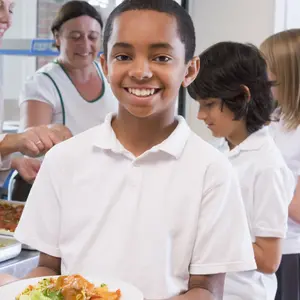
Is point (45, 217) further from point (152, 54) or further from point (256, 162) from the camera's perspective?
point (256, 162)

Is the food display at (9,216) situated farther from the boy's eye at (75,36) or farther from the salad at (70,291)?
the boy's eye at (75,36)

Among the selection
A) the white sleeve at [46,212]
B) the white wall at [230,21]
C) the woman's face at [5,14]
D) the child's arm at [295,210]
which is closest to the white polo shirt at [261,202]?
the child's arm at [295,210]

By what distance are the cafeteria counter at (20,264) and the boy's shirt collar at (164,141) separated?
42cm

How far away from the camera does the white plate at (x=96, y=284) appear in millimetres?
844

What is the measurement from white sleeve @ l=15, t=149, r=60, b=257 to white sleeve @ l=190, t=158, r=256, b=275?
9.9 inches

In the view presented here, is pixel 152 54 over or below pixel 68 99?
over

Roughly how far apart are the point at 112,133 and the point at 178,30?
219mm

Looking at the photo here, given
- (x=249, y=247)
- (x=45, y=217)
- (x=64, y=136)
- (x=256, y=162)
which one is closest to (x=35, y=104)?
(x=64, y=136)

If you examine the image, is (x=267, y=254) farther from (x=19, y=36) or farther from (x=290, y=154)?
(x=19, y=36)

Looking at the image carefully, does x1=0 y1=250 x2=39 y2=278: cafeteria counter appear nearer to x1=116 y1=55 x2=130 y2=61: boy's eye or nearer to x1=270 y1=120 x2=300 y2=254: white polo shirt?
x1=116 y1=55 x2=130 y2=61: boy's eye

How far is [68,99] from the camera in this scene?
2109mm

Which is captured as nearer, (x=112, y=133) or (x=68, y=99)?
(x=112, y=133)

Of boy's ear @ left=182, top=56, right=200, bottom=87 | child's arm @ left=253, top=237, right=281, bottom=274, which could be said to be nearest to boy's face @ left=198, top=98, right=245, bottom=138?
child's arm @ left=253, top=237, right=281, bottom=274

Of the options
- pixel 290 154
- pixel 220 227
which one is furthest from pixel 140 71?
pixel 290 154
